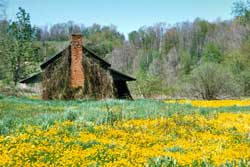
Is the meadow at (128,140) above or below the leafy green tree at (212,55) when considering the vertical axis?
below

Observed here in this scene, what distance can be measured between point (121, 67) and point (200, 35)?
1062 inches

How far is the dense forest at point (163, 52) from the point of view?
182 ft

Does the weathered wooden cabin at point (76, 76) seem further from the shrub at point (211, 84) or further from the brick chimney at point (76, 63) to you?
the shrub at point (211, 84)

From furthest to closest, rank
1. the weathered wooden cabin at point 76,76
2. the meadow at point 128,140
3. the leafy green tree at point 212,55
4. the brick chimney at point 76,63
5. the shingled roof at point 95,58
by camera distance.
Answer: the leafy green tree at point 212,55
the shingled roof at point 95,58
the brick chimney at point 76,63
the weathered wooden cabin at point 76,76
the meadow at point 128,140

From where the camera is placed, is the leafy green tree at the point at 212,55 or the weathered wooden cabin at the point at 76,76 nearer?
the weathered wooden cabin at the point at 76,76

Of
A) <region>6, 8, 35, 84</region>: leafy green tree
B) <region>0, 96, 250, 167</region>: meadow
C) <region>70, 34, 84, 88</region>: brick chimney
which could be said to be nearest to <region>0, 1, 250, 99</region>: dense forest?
<region>6, 8, 35, 84</region>: leafy green tree

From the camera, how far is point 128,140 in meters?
10.8

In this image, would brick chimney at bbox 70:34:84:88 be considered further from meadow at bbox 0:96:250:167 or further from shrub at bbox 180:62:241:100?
shrub at bbox 180:62:241:100

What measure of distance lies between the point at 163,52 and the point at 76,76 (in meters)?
94.7

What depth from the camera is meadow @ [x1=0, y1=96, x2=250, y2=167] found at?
8023mm

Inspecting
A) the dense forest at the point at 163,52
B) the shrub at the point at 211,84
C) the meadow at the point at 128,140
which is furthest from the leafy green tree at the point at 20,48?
the meadow at the point at 128,140

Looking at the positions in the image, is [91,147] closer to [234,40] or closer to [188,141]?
[188,141]

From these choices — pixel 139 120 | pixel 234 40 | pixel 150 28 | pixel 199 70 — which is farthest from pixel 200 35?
pixel 139 120

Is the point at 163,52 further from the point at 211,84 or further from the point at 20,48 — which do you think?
the point at 211,84
